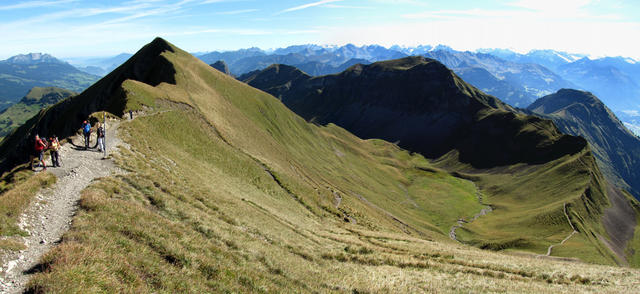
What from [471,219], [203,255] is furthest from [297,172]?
[471,219]

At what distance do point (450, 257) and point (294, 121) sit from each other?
380 ft

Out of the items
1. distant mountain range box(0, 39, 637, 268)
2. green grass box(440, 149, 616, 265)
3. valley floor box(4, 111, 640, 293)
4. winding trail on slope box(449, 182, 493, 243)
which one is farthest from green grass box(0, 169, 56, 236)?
winding trail on slope box(449, 182, 493, 243)

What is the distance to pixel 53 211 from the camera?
707 inches

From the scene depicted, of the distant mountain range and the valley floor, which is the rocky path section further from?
the distant mountain range

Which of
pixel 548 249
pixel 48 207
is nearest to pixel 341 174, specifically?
pixel 548 249

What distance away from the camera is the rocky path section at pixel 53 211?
12312mm

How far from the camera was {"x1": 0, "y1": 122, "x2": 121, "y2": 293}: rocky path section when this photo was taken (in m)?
12.3

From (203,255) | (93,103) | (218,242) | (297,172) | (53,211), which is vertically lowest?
(297,172)

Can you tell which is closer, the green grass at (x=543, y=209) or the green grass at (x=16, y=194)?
the green grass at (x=16, y=194)

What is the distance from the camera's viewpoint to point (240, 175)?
54688mm

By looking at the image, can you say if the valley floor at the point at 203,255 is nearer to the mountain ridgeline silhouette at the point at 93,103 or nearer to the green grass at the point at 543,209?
the mountain ridgeline silhouette at the point at 93,103

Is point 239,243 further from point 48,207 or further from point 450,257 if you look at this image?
point 450,257

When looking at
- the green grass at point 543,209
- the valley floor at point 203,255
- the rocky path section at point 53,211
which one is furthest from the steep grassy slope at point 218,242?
the green grass at point 543,209

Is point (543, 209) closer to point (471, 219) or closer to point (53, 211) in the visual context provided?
point (471, 219)
